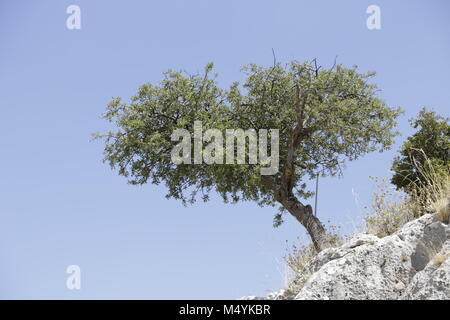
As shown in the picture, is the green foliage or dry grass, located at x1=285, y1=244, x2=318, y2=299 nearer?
dry grass, located at x1=285, y1=244, x2=318, y2=299

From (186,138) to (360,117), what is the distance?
7.01 m

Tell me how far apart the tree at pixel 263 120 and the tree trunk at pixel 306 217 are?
0.23ft

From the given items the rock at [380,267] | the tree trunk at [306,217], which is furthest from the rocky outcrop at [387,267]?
the tree trunk at [306,217]

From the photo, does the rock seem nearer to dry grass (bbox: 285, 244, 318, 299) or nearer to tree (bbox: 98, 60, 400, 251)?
dry grass (bbox: 285, 244, 318, 299)

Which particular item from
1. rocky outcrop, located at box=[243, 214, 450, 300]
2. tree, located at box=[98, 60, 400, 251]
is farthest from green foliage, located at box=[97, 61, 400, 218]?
rocky outcrop, located at box=[243, 214, 450, 300]

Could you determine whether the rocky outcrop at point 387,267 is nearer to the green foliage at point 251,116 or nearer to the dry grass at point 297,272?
the dry grass at point 297,272
